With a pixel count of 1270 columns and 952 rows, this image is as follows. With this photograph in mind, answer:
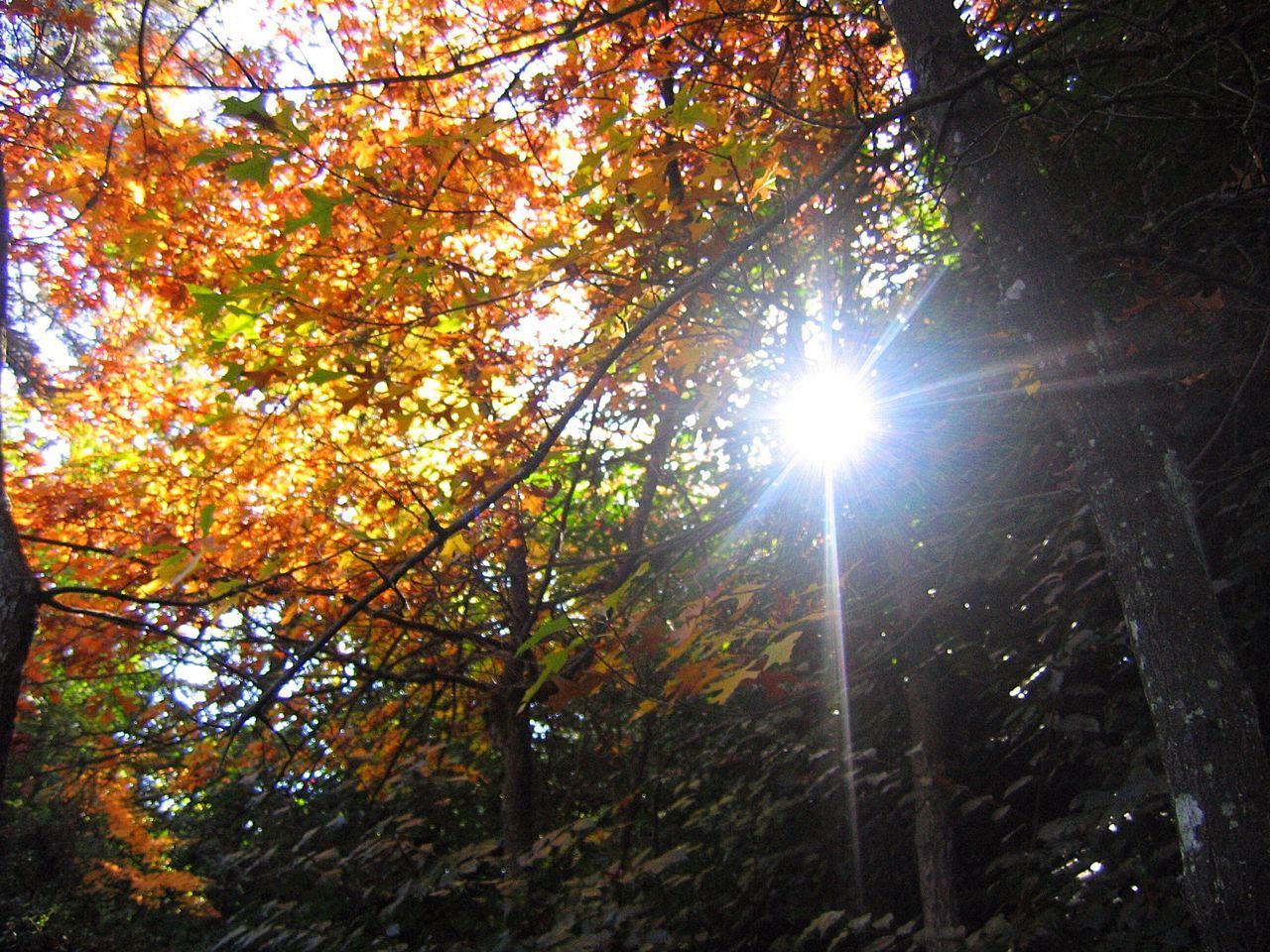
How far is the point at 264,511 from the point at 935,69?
12.0ft

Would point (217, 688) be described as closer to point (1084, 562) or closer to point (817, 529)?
point (817, 529)

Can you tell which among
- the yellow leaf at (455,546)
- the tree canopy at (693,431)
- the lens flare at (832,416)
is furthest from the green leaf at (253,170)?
the lens flare at (832,416)

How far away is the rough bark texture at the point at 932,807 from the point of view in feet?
11.6

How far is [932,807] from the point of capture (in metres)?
3.67

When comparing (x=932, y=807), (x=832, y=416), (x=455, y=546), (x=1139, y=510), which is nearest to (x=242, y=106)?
(x=455, y=546)

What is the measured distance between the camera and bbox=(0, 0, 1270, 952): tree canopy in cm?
261

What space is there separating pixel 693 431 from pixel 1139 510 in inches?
115

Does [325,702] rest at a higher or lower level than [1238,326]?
lower

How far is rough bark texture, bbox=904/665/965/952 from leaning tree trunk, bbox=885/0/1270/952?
176cm

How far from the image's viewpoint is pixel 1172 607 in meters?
1.90

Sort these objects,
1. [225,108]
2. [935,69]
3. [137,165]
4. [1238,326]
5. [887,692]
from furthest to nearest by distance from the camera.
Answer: [887,692] → [137,165] → [1238,326] → [935,69] → [225,108]

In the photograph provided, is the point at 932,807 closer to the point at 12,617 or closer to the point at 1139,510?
the point at 1139,510

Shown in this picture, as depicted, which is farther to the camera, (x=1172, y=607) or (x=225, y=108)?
(x=225, y=108)

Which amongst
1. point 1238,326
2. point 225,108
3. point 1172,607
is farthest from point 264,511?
point 1238,326
